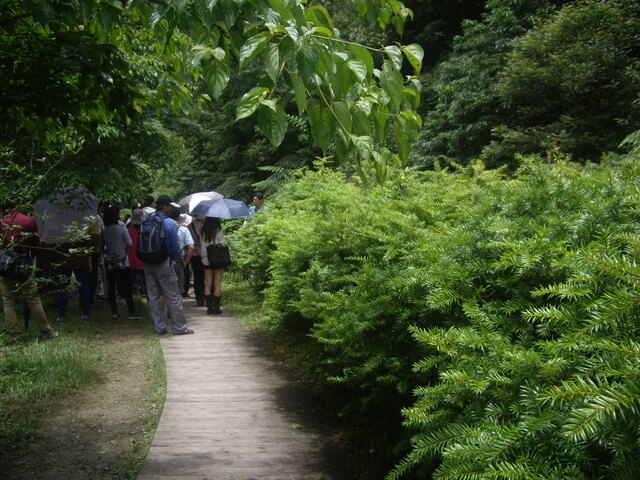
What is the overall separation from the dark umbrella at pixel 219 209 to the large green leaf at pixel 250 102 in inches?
356

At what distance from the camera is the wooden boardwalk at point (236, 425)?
452cm

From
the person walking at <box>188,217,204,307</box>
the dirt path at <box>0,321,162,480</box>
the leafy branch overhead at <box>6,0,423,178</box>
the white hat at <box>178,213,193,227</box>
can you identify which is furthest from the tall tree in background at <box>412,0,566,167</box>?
the leafy branch overhead at <box>6,0,423,178</box>

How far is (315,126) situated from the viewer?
2.50m

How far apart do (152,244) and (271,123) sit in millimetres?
6976

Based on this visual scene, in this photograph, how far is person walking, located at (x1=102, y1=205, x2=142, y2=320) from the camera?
1048 centimetres

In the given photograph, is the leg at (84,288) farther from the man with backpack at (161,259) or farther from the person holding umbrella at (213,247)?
the person holding umbrella at (213,247)

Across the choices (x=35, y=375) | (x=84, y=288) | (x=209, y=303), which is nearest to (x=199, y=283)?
(x=209, y=303)

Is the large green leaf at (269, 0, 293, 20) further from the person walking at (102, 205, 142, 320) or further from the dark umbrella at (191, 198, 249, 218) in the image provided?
the dark umbrella at (191, 198, 249, 218)

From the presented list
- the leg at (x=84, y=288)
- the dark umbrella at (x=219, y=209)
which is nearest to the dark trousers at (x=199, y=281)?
the dark umbrella at (x=219, y=209)

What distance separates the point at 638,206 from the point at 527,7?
56.1 feet

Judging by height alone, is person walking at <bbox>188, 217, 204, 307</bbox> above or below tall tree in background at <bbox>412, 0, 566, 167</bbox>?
below

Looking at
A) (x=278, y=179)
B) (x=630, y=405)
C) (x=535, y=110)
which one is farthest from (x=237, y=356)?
(x=278, y=179)

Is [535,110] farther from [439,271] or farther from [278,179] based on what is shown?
[439,271]

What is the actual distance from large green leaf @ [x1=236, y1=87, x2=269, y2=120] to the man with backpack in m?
6.95
